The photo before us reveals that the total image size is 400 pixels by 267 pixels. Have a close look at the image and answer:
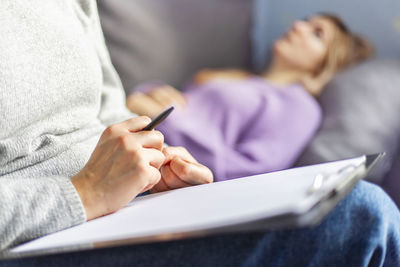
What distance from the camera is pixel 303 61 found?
5.24 ft

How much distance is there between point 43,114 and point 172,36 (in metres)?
0.77

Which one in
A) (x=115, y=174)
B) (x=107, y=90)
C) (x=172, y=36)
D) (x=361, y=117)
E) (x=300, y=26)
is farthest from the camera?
(x=300, y=26)

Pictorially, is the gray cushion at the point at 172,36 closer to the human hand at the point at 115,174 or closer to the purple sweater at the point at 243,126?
the purple sweater at the point at 243,126

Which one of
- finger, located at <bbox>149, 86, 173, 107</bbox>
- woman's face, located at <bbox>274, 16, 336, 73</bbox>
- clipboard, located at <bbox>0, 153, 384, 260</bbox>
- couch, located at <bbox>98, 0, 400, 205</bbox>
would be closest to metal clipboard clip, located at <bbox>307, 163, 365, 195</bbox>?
clipboard, located at <bbox>0, 153, 384, 260</bbox>

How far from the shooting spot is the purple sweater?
1.17 metres

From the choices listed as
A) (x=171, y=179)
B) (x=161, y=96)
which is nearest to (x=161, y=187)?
(x=171, y=179)

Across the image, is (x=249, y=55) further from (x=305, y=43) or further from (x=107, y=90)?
(x=107, y=90)

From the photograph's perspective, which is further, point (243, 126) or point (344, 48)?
point (344, 48)

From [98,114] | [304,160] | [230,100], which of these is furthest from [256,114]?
[98,114]

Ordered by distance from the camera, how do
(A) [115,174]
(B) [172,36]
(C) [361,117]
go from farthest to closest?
(B) [172,36], (C) [361,117], (A) [115,174]

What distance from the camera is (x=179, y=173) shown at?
2.01 ft

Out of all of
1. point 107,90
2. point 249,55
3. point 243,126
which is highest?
point 107,90

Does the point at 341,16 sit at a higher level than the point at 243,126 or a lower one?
higher

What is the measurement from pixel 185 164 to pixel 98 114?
0.70 feet
